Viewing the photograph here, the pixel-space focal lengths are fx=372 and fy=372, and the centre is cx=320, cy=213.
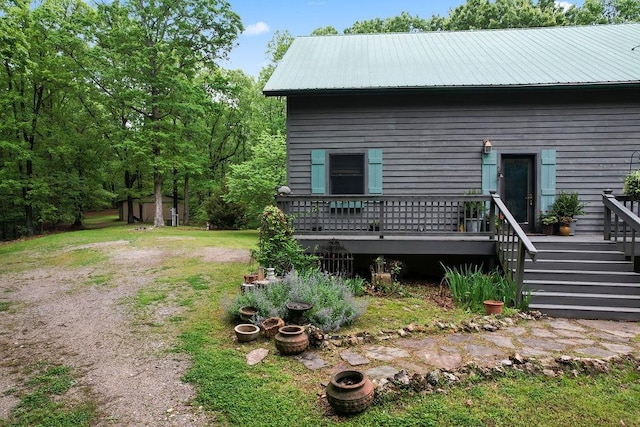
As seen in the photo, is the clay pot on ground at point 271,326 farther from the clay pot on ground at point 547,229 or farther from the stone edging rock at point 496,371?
the clay pot on ground at point 547,229

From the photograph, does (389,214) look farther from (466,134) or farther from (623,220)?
(623,220)

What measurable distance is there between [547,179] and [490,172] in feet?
4.01

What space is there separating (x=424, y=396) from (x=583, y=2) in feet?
91.1

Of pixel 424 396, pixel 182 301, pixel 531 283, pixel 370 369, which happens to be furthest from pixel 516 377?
pixel 182 301

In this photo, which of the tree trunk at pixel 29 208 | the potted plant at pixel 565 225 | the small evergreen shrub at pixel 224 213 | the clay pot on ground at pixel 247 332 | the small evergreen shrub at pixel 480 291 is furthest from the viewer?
the small evergreen shrub at pixel 224 213

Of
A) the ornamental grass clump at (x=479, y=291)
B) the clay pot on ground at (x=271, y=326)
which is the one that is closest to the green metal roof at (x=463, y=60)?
→ the ornamental grass clump at (x=479, y=291)

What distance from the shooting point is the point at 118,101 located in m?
18.9

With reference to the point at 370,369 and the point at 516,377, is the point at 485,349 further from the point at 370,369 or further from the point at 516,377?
the point at 370,369

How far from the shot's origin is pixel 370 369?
11.8 feet

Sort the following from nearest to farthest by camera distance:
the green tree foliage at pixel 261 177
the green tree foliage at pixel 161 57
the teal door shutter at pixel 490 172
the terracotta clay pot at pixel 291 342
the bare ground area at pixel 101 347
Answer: the bare ground area at pixel 101 347 < the terracotta clay pot at pixel 291 342 < the teal door shutter at pixel 490 172 < the green tree foliage at pixel 261 177 < the green tree foliage at pixel 161 57

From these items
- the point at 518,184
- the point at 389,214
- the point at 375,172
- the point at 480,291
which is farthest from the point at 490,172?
the point at 480,291

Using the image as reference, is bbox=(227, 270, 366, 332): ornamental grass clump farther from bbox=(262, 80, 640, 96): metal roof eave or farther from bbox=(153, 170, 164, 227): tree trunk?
bbox=(153, 170, 164, 227): tree trunk

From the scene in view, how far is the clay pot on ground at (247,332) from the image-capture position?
4395 millimetres

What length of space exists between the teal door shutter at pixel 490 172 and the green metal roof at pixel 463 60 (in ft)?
4.97
